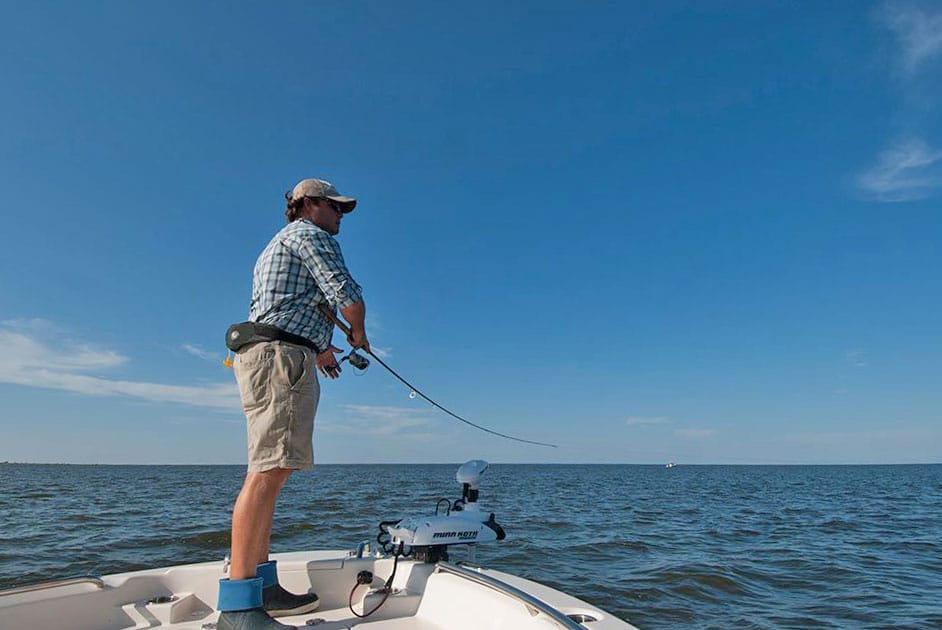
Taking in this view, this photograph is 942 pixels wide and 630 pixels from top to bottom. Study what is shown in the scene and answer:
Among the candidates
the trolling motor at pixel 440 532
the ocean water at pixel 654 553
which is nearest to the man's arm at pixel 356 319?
the trolling motor at pixel 440 532

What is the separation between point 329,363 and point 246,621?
4.10 ft

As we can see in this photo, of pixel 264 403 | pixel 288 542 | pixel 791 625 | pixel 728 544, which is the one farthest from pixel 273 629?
pixel 728 544

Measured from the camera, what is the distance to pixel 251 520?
2426 mm

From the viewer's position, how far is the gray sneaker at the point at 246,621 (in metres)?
2.32

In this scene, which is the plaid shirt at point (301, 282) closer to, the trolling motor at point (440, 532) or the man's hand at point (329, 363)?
the man's hand at point (329, 363)

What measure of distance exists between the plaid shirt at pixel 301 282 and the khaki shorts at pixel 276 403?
139 millimetres

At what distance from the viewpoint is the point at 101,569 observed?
7.28 meters

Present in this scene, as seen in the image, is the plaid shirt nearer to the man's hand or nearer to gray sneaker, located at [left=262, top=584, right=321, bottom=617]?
the man's hand

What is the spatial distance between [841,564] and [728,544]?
1808mm

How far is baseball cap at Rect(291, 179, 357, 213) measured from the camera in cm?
281

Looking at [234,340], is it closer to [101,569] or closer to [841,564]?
[101,569]

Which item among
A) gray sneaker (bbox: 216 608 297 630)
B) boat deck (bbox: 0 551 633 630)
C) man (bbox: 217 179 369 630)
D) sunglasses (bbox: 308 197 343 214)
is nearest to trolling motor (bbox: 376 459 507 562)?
boat deck (bbox: 0 551 633 630)

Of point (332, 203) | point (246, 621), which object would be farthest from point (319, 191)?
point (246, 621)

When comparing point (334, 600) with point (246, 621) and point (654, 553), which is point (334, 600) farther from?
point (654, 553)
